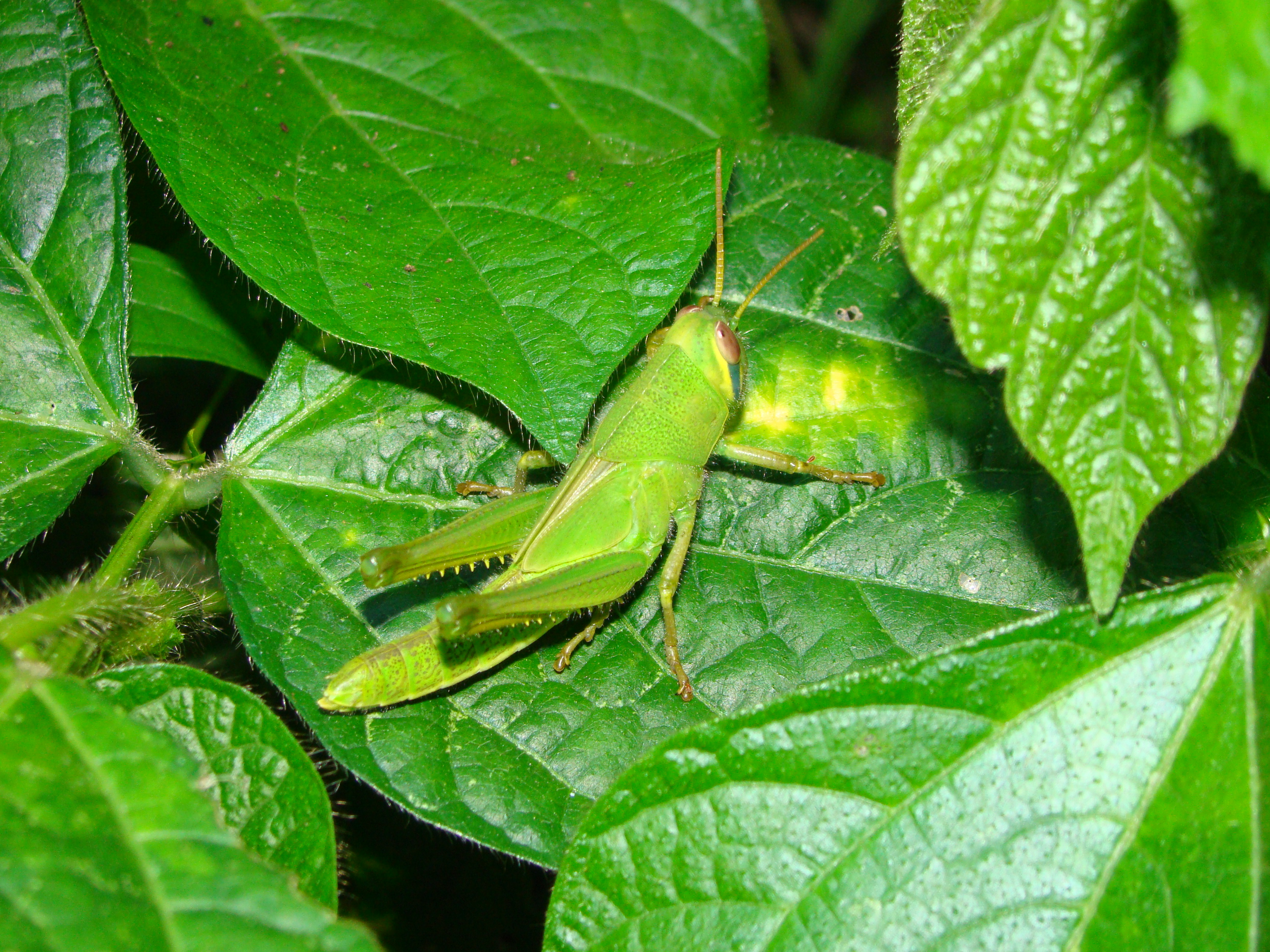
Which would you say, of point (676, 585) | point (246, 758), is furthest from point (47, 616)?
point (676, 585)

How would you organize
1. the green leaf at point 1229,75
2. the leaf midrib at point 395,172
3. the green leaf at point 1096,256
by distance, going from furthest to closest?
the leaf midrib at point 395,172 < the green leaf at point 1096,256 < the green leaf at point 1229,75

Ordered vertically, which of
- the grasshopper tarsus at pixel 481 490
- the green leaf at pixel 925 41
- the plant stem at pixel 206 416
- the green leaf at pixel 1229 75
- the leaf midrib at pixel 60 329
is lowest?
the grasshopper tarsus at pixel 481 490

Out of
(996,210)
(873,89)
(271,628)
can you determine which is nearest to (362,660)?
(271,628)

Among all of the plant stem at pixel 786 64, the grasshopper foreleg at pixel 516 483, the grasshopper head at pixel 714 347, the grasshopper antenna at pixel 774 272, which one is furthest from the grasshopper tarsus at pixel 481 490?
the plant stem at pixel 786 64

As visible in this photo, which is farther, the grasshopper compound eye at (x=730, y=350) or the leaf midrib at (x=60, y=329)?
the grasshopper compound eye at (x=730, y=350)

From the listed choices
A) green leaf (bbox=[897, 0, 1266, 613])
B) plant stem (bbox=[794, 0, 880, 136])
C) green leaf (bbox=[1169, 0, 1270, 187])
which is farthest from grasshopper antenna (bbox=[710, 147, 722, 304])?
plant stem (bbox=[794, 0, 880, 136])

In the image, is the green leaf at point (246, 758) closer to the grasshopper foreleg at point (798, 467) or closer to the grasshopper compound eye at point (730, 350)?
the grasshopper foreleg at point (798, 467)

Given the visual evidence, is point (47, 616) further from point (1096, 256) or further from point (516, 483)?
point (1096, 256)

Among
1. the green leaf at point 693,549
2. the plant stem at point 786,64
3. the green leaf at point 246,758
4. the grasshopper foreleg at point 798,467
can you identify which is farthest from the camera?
the plant stem at point 786,64
